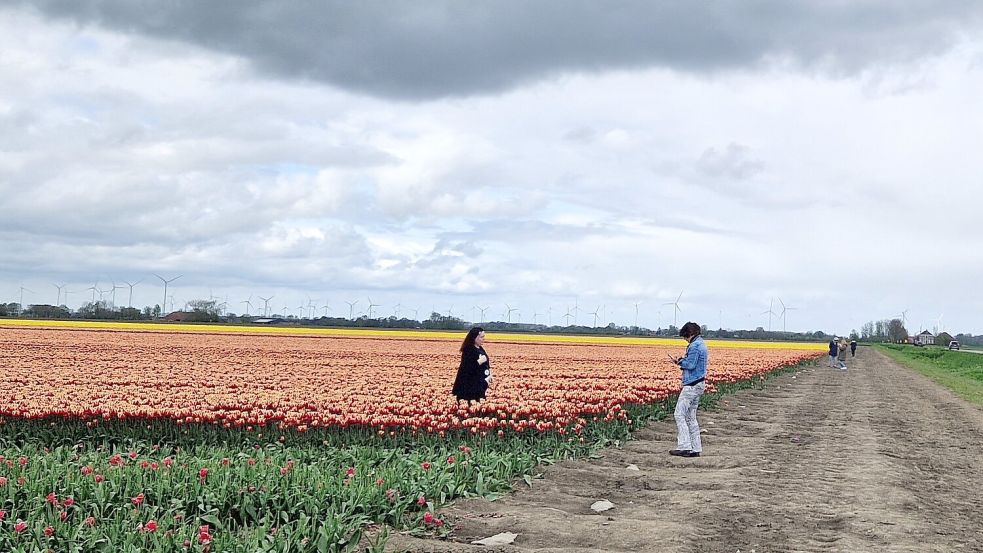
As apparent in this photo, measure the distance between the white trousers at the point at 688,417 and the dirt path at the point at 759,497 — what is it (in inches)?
13.4

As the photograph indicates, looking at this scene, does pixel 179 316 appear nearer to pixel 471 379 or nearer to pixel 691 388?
pixel 471 379

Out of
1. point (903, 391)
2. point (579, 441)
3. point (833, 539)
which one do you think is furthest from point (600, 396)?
point (903, 391)

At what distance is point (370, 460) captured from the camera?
11086mm

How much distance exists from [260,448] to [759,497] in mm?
6606

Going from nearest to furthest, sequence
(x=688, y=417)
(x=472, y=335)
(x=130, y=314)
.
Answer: (x=688, y=417), (x=472, y=335), (x=130, y=314)

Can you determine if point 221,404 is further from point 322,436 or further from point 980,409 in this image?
point 980,409

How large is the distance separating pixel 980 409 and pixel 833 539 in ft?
64.1

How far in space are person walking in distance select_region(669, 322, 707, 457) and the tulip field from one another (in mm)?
1360

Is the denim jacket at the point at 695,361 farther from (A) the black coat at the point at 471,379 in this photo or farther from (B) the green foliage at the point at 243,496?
(A) the black coat at the point at 471,379

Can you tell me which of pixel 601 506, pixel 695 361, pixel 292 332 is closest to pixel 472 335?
pixel 695 361

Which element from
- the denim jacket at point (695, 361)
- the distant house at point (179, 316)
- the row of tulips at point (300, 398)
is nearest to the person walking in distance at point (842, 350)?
the row of tulips at point (300, 398)

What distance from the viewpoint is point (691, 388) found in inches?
536

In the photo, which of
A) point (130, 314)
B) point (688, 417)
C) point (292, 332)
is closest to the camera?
point (688, 417)

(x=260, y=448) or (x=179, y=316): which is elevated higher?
(x=179, y=316)
